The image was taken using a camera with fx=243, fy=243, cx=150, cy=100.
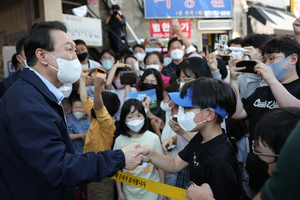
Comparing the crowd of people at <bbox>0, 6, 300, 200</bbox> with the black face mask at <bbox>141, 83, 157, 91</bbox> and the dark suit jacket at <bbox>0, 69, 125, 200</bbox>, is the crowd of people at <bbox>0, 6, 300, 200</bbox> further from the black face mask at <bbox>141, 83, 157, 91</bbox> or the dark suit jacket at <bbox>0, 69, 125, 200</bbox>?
the black face mask at <bbox>141, 83, 157, 91</bbox>

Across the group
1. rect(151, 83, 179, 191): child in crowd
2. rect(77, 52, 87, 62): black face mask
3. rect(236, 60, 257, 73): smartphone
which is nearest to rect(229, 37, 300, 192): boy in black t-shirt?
rect(236, 60, 257, 73): smartphone

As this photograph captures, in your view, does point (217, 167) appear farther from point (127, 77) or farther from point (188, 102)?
point (127, 77)

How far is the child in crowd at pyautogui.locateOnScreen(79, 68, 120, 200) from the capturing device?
305cm

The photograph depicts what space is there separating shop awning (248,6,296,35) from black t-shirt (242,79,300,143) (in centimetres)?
1134

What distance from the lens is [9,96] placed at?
5.65ft

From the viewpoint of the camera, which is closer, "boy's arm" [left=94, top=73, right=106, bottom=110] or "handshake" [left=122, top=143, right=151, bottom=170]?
"handshake" [left=122, top=143, right=151, bottom=170]

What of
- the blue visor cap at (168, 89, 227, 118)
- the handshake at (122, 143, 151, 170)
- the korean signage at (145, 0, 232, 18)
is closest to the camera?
the blue visor cap at (168, 89, 227, 118)

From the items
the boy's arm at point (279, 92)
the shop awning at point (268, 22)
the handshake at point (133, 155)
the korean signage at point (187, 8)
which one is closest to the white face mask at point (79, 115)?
the handshake at point (133, 155)

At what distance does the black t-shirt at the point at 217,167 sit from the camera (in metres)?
1.65

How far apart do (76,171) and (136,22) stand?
1250 cm

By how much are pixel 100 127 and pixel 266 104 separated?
2034 mm

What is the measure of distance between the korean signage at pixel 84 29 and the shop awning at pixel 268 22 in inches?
362

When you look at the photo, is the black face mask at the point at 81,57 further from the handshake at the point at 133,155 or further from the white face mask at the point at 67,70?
the handshake at the point at 133,155

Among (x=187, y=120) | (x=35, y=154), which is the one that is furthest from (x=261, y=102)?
(x=35, y=154)
